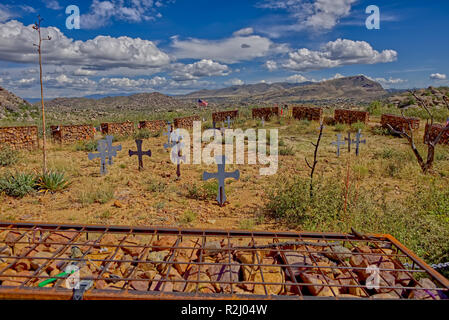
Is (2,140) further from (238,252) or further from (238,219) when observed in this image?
(238,252)

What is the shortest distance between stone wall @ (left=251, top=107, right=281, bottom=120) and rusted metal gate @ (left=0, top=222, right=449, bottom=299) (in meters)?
20.9

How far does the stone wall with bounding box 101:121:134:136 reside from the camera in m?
17.2

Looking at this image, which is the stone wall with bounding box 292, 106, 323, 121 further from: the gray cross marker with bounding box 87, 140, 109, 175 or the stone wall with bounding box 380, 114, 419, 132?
the gray cross marker with bounding box 87, 140, 109, 175

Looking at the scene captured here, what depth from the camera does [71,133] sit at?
1507 centimetres

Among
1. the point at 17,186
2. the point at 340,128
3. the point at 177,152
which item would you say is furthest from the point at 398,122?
the point at 17,186

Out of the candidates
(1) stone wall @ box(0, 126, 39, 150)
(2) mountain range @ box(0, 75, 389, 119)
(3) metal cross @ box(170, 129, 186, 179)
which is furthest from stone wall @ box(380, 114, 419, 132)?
(2) mountain range @ box(0, 75, 389, 119)

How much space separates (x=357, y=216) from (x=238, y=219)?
227 cm

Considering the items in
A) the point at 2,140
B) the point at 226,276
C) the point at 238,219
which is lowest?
the point at 238,219

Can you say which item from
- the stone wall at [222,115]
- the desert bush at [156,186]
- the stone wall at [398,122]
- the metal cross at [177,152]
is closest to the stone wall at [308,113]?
the stone wall at [398,122]

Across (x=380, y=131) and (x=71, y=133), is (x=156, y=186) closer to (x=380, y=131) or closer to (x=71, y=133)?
(x=71, y=133)

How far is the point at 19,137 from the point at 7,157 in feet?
7.35

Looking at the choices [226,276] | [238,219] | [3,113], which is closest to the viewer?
[226,276]
